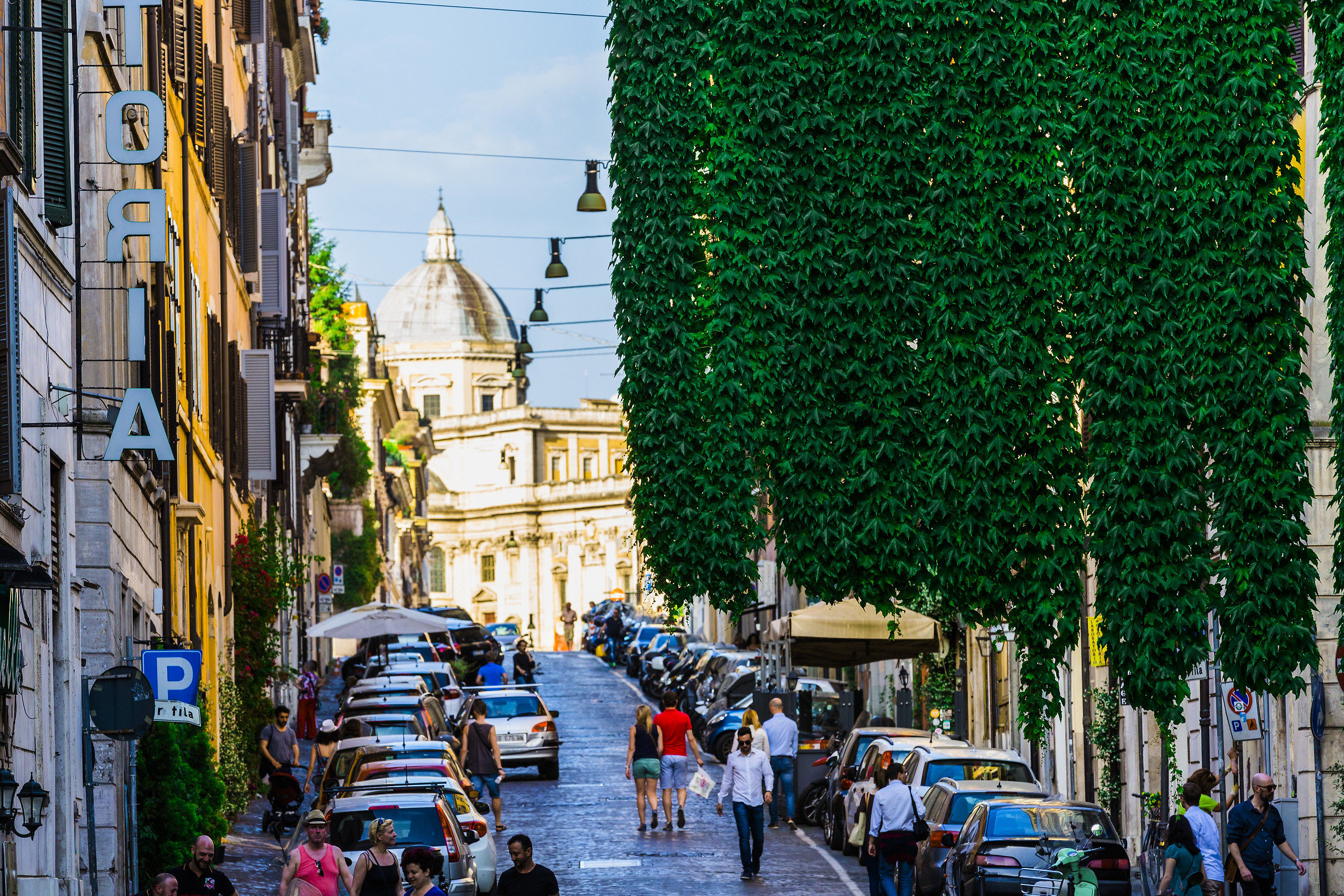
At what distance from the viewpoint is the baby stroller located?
83.0ft

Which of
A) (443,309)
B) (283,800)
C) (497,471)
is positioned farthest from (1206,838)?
(443,309)

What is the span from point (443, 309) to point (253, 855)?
143m

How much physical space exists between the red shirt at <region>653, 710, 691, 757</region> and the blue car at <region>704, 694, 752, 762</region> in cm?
666

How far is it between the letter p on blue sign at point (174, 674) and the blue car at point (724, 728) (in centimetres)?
1607

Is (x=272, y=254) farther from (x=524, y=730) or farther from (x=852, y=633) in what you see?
(x=852, y=633)

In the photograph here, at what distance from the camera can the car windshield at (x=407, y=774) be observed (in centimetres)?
1916

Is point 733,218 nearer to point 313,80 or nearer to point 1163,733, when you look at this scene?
point 1163,733

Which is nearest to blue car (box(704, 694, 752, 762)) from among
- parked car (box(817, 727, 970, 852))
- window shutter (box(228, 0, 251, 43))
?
parked car (box(817, 727, 970, 852))

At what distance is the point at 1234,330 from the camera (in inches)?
778

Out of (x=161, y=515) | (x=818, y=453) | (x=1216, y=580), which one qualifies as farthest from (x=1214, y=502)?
(x=161, y=515)

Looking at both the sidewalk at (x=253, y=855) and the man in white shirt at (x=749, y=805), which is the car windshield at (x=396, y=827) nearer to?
the sidewalk at (x=253, y=855)

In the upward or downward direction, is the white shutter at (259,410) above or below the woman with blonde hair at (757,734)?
above

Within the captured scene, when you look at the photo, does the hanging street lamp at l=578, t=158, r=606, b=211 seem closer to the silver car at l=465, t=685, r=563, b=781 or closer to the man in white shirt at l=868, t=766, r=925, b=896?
the silver car at l=465, t=685, r=563, b=781

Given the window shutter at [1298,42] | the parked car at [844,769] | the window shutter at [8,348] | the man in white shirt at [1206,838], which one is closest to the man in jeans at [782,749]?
the parked car at [844,769]
